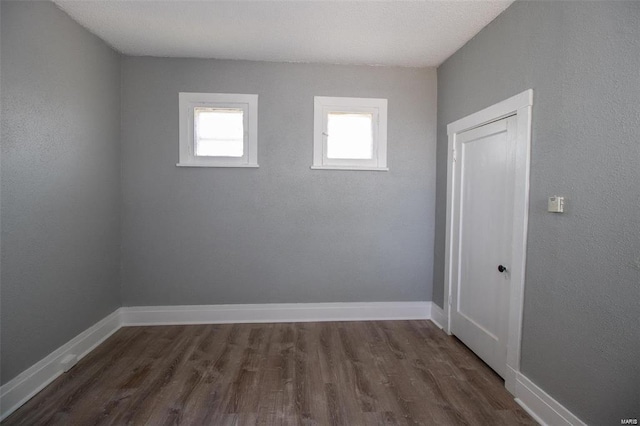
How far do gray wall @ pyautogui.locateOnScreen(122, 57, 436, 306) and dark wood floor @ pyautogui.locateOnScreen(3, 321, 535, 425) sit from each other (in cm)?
52

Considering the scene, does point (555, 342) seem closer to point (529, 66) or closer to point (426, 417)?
point (426, 417)

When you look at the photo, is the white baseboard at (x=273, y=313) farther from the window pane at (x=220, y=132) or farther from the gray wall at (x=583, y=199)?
the window pane at (x=220, y=132)

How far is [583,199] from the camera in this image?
1.64 m

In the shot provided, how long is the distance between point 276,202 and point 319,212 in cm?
47

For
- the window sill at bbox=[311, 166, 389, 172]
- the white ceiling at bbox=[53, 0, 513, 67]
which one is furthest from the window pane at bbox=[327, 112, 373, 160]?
the white ceiling at bbox=[53, 0, 513, 67]

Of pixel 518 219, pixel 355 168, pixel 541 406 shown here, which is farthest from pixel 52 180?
pixel 541 406

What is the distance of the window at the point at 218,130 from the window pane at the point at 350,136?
0.80 m

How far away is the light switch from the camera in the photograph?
1.76m

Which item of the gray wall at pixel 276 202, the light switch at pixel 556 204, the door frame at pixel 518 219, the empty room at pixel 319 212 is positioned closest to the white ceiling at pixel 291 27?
the empty room at pixel 319 212

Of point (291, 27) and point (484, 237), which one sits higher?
point (291, 27)

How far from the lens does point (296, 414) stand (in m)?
1.91

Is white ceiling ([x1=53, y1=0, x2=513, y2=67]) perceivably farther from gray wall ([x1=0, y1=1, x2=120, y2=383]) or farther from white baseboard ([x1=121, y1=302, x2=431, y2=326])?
white baseboard ([x1=121, y1=302, x2=431, y2=326])

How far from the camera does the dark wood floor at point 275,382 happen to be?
6.23 ft

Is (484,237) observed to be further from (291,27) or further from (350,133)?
(291,27)
